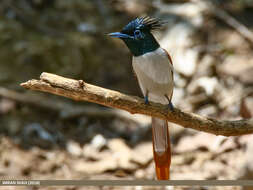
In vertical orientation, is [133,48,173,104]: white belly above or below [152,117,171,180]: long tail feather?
above

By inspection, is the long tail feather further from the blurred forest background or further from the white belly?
the blurred forest background

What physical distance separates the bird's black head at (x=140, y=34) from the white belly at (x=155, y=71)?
6 centimetres

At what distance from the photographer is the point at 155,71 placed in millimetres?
3492

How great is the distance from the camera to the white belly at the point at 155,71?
3.47 m

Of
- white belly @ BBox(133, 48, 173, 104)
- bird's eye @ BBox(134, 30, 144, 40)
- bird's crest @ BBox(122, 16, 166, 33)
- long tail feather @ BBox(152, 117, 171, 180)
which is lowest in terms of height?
long tail feather @ BBox(152, 117, 171, 180)

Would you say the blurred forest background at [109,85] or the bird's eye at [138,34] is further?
the blurred forest background at [109,85]

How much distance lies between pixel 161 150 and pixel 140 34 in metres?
1.06

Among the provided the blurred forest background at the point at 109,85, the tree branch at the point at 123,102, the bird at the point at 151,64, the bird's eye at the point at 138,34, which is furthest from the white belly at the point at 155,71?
the blurred forest background at the point at 109,85

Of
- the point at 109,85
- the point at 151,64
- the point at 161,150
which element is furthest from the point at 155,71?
the point at 109,85

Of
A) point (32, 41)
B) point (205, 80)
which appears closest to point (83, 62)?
point (32, 41)

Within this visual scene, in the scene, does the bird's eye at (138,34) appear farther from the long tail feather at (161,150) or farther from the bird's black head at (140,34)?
the long tail feather at (161,150)

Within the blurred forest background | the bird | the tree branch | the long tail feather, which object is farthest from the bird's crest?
the blurred forest background

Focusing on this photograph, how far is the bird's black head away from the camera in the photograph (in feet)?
11.2

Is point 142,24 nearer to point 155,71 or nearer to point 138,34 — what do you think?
point 138,34
